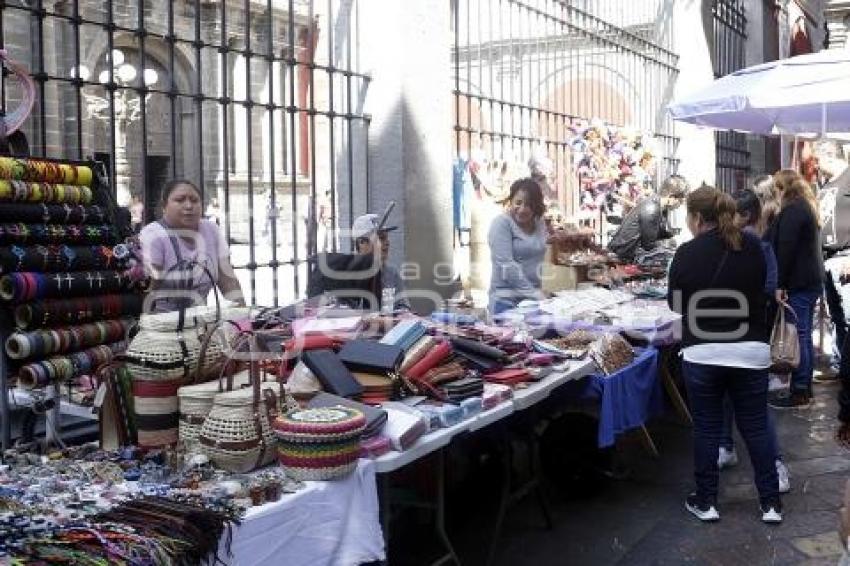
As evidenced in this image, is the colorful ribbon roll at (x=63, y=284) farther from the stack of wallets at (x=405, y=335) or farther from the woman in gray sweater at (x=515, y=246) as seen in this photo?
the woman in gray sweater at (x=515, y=246)

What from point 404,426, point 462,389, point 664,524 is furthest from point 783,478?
point 404,426

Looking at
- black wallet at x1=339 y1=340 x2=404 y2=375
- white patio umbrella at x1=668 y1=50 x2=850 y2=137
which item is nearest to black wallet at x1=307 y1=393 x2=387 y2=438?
black wallet at x1=339 y1=340 x2=404 y2=375

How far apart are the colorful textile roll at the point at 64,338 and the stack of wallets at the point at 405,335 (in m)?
0.98

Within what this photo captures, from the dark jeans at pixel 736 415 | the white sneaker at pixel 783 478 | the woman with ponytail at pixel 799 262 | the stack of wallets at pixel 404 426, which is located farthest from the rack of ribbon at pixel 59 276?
the woman with ponytail at pixel 799 262

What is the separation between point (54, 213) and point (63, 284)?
0.83 feet

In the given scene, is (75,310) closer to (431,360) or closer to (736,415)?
(431,360)

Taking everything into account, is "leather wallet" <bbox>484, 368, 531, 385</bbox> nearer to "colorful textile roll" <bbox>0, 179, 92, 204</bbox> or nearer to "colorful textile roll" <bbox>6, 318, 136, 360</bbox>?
"colorful textile roll" <bbox>6, 318, 136, 360</bbox>

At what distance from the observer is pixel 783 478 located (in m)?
4.98

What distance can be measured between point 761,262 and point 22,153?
3285mm

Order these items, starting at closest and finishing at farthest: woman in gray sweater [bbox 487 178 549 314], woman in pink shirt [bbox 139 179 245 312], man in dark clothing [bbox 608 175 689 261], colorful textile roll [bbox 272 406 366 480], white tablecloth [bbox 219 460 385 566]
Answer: white tablecloth [bbox 219 460 385 566]
colorful textile roll [bbox 272 406 366 480]
woman in pink shirt [bbox 139 179 245 312]
woman in gray sweater [bbox 487 178 549 314]
man in dark clothing [bbox 608 175 689 261]

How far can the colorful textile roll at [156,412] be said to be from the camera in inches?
107

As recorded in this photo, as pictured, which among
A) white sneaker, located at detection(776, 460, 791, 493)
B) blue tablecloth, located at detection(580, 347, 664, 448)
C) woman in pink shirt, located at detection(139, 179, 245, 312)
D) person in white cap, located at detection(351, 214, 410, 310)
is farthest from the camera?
person in white cap, located at detection(351, 214, 410, 310)

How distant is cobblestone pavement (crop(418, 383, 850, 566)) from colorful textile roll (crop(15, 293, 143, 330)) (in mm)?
1741

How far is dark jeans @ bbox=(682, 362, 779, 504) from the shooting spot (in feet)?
14.4
